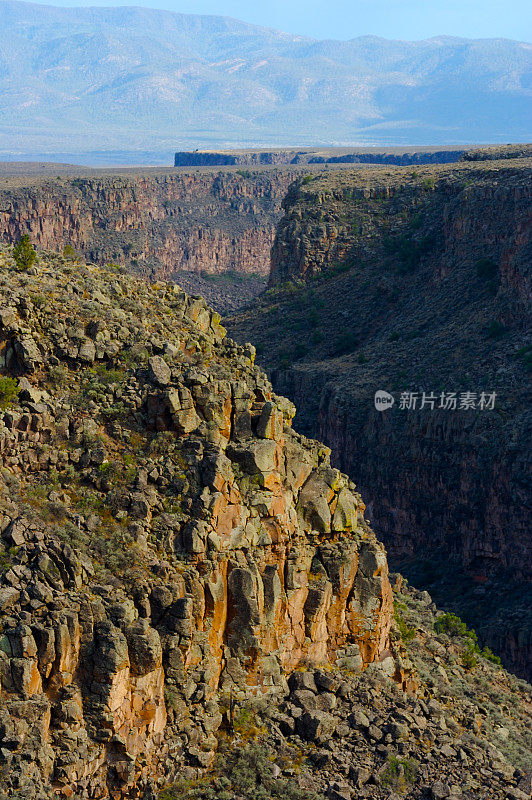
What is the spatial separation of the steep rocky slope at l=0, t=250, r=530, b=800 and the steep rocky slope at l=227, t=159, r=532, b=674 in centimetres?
2965

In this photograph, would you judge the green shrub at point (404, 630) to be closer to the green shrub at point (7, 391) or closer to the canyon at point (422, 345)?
the green shrub at point (7, 391)

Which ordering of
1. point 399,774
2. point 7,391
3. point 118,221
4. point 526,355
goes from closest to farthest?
point 399,774
point 7,391
point 526,355
point 118,221

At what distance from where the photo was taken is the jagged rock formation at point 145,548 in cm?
2694

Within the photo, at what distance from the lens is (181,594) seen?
29562mm

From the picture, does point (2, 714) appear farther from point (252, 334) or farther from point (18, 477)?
point (252, 334)

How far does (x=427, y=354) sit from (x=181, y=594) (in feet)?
196

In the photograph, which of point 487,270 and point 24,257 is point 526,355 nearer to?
point 487,270

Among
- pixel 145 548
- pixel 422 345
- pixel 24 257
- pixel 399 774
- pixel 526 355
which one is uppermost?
pixel 24 257

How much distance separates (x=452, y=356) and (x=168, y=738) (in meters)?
58.6

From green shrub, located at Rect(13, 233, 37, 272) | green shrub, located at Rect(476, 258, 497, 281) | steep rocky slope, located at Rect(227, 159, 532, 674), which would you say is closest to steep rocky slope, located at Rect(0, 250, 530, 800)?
green shrub, located at Rect(13, 233, 37, 272)

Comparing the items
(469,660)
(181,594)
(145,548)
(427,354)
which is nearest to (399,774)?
(181,594)

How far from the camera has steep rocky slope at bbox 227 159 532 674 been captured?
72062mm

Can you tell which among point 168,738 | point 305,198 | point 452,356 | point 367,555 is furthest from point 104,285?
point 305,198

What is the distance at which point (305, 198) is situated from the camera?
120 m
